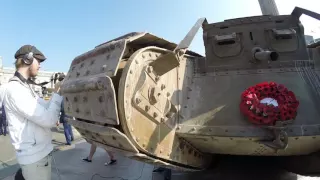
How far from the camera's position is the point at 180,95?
3.10 meters

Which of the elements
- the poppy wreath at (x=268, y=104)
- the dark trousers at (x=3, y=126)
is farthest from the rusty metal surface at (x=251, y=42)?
the dark trousers at (x=3, y=126)

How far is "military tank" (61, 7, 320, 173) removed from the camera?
2.49 metres

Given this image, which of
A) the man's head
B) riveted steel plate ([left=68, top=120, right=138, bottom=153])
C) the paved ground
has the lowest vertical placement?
the paved ground

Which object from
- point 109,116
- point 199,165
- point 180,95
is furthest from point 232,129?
point 109,116

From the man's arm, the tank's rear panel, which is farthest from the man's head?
the tank's rear panel

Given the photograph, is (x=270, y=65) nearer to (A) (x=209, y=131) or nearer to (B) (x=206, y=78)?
→ (B) (x=206, y=78)

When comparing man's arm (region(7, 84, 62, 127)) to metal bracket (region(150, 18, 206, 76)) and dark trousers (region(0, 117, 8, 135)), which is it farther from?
dark trousers (region(0, 117, 8, 135))

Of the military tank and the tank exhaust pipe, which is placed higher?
the tank exhaust pipe

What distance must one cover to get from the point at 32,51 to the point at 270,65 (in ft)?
8.69

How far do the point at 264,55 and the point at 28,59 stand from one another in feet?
7.96

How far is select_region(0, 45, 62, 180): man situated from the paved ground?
2.93ft

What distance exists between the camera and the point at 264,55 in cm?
292

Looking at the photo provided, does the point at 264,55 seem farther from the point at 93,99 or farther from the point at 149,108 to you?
the point at 93,99

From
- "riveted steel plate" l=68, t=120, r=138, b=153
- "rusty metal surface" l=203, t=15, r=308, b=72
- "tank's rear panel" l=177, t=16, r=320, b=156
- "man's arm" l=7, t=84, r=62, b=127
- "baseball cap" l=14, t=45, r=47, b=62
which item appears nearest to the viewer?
"riveted steel plate" l=68, t=120, r=138, b=153
